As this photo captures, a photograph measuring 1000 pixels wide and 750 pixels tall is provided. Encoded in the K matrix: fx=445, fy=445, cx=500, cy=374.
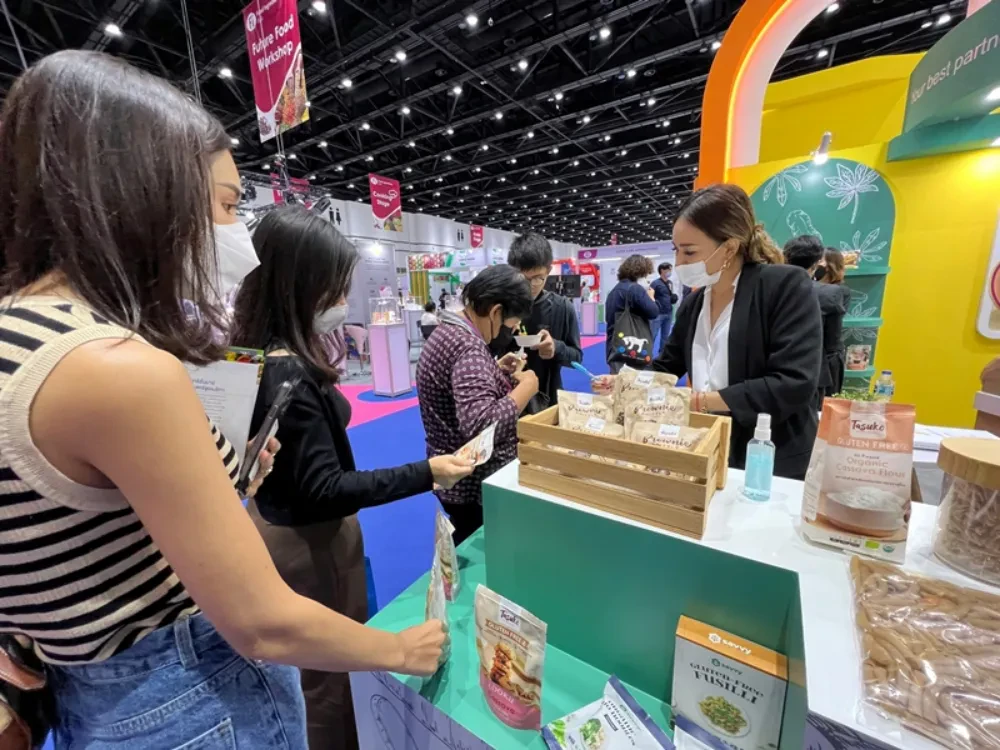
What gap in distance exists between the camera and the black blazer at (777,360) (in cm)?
143

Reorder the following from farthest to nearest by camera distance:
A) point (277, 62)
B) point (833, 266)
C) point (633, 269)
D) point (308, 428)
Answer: point (633, 269)
point (277, 62)
point (833, 266)
point (308, 428)

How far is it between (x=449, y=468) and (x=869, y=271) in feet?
13.8

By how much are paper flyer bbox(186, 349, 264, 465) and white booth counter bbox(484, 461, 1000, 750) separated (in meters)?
0.53

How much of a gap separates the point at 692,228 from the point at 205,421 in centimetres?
159

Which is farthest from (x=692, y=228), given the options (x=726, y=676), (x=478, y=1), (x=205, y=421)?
(x=478, y=1)

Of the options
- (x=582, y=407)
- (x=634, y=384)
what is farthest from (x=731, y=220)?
(x=582, y=407)

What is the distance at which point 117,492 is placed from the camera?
0.50 meters

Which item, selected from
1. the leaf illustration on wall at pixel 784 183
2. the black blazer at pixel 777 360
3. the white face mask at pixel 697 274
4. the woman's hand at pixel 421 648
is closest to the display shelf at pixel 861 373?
the leaf illustration on wall at pixel 784 183

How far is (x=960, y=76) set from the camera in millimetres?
2633

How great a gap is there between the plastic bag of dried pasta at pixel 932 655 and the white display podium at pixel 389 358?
6537 mm

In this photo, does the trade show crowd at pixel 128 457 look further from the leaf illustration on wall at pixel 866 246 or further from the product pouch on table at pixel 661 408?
the leaf illustration on wall at pixel 866 246

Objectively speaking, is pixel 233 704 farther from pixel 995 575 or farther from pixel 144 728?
pixel 995 575

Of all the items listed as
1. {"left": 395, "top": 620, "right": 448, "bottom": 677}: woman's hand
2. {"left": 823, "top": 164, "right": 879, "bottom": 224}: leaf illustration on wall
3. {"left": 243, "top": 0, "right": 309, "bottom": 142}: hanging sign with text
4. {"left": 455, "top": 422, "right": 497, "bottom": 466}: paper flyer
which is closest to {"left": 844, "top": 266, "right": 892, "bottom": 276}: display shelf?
{"left": 823, "top": 164, "right": 879, "bottom": 224}: leaf illustration on wall

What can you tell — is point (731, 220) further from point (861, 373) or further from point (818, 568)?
point (861, 373)
